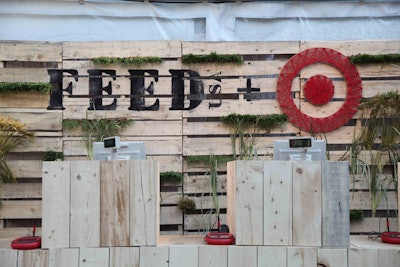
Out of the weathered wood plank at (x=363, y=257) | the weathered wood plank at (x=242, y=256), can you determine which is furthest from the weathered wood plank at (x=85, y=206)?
the weathered wood plank at (x=363, y=257)

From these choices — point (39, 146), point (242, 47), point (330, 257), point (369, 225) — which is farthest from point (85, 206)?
point (369, 225)

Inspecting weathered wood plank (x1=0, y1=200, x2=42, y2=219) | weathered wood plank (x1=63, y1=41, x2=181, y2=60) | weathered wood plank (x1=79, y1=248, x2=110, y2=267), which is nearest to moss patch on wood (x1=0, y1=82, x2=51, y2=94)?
weathered wood plank (x1=63, y1=41, x2=181, y2=60)

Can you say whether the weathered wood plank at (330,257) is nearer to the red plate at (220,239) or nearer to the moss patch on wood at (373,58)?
the red plate at (220,239)

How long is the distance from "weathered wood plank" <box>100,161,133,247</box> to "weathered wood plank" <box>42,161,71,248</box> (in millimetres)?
205

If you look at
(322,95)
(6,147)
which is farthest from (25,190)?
(322,95)

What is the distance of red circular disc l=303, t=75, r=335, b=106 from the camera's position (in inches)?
186

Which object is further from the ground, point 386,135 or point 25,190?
point 386,135

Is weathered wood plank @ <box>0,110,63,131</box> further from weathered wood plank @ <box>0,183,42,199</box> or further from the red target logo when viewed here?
the red target logo

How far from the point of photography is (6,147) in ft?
14.7

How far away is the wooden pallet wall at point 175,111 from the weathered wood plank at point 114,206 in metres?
1.60

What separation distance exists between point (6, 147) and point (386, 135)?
3.35 metres

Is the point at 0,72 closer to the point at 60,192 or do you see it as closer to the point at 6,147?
the point at 6,147

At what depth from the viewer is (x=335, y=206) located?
3092 mm

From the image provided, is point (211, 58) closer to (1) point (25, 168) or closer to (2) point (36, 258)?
(1) point (25, 168)
